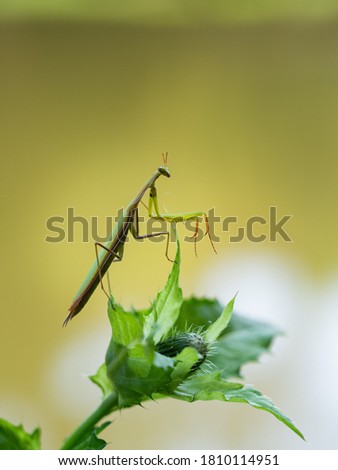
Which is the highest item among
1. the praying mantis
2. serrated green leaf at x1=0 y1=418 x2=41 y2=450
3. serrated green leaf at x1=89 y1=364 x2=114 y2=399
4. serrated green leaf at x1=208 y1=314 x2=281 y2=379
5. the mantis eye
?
the mantis eye

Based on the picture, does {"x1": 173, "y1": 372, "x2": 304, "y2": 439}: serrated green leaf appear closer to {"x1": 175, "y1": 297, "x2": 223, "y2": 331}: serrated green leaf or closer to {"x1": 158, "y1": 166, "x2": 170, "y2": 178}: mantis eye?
{"x1": 175, "y1": 297, "x2": 223, "y2": 331}: serrated green leaf

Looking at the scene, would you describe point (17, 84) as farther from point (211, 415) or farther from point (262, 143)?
point (211, 415)

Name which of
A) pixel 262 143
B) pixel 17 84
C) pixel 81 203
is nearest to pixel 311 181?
pixel 262 143

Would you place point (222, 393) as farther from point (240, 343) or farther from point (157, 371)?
point (240, 343)

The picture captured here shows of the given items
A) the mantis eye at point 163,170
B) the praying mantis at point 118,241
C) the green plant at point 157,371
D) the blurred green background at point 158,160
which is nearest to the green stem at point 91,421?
the green plant at point 157,371

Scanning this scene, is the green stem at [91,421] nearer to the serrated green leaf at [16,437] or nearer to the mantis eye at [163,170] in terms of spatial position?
the serrated green leaf at [16,437]

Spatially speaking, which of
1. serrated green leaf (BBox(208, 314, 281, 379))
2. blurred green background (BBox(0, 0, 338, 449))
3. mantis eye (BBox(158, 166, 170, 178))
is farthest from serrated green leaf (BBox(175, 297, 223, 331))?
blurred green background (BBox(0, 0, 338, 449))
